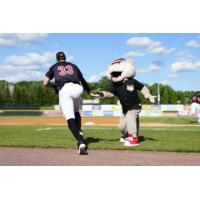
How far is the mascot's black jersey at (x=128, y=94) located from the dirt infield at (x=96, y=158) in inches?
62.4

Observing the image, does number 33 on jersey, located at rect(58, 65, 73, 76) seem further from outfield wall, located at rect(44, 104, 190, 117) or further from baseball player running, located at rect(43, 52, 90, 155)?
outfield wall, located at rect(44, 104, 190, 117)

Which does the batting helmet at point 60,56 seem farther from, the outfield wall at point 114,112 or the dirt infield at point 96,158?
the outfield wall at point 114,112

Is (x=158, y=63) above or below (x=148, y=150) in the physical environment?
above

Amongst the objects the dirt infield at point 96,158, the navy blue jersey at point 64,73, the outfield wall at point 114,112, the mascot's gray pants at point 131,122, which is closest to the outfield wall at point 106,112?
the outfield wall at point 114,112

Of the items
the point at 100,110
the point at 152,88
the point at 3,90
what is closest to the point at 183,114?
the point at 100,110

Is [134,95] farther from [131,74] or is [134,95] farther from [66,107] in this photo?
[66,107]

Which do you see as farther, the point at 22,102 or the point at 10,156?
the point at 22,102

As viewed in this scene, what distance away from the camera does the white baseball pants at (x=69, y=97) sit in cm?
745

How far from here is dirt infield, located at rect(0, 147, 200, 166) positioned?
19.4ft

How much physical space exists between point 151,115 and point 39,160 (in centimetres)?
3602

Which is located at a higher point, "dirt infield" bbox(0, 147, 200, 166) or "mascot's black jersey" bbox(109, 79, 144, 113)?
"mascot's black jersey" bbox(109, 79, 144, 113)

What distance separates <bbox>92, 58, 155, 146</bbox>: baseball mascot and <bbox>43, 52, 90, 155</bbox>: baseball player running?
1035 millimetres

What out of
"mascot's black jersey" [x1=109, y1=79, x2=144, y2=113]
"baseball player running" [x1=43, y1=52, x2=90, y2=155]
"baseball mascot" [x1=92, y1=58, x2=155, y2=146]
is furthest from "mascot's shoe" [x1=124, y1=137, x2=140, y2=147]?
"baseball player running" [x1=43, y1=52, x2=90, y2=155]

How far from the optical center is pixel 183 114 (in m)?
43.6
